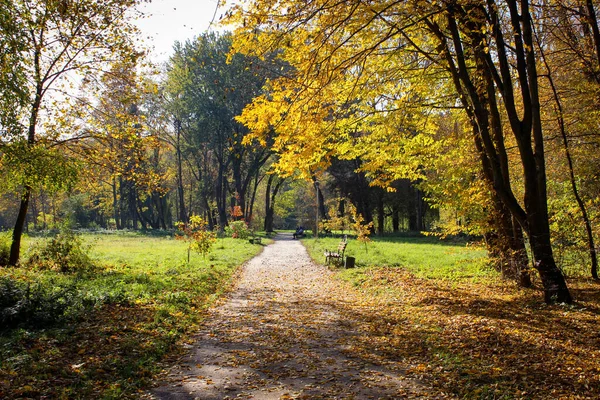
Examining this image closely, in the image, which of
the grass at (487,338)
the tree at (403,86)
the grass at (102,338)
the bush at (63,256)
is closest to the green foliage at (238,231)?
the bush at (63,256)

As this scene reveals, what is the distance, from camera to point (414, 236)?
4034 centimetres

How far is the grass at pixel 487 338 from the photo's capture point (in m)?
4.35

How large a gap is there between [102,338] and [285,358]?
2.56m

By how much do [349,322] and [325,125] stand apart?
3.97 m

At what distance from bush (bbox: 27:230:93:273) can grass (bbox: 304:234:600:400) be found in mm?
8085

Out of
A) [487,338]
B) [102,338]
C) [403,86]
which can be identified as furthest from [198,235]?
[487,338]

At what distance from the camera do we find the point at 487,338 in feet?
19.2

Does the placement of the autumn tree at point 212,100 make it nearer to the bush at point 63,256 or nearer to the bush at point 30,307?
the bush at point 63,256

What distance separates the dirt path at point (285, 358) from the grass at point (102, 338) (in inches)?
16.1

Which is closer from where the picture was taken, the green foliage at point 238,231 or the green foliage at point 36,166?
the green foliage at point 36,166

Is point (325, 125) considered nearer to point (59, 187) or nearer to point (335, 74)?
point (335, 74)

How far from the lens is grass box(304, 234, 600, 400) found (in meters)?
4.35

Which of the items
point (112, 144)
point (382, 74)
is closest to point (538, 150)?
point (382, 74)

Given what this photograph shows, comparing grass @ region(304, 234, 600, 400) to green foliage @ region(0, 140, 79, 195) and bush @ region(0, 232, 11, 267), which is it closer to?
green foliage @ region(0, 140, 79, 195)
